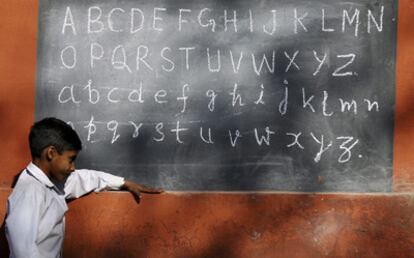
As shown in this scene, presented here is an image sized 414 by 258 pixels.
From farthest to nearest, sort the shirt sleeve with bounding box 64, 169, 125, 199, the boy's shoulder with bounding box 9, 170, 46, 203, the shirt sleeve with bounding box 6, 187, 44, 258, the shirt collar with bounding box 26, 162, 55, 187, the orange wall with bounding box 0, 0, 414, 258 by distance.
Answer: the orange wall with bounding box 0, 0, 414, 258 < the shirt sleeve with bounding box 64, 169, 125, 199 < the shirt collar with bounding box 26, 162, 55, 187 < the boy's shoulder with bounding box 9, 170, 46, 203 < the shirt sleeve with bounding box 6, 187, 44, 258

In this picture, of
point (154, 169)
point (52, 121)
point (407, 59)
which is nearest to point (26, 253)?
point (52, 121)

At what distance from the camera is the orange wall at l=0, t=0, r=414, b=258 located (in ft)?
19.9

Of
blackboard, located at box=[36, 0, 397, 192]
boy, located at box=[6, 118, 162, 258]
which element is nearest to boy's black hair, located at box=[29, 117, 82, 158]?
boy, located at box=[6, 118, 162, 258]

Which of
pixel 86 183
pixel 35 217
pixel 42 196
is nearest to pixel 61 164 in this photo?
pixel 42 196

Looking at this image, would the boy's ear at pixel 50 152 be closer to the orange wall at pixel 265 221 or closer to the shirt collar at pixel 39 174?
the shirt collar at pixel 39 174

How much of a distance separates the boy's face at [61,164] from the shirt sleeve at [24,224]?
0.26 m

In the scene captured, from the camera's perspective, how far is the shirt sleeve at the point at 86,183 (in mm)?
4727

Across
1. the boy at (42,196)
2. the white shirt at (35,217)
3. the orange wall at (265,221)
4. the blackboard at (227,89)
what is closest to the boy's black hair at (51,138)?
the boy at (42,196)

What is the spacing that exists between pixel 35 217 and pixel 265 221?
2.59 m

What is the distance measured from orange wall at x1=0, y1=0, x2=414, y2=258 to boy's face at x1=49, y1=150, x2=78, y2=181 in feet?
6.57

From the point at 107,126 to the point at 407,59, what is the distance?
7.89 ft

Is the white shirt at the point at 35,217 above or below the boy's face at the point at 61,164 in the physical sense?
below

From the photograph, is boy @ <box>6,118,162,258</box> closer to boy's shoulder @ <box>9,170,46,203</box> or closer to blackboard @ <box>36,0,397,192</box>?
boy's shoulder @ <box>9,170,46,203</box>

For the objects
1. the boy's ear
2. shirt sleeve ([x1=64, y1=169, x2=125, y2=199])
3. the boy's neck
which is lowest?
shirt sleeve ([x1=64, y1=169, x2=125, y2=199])
